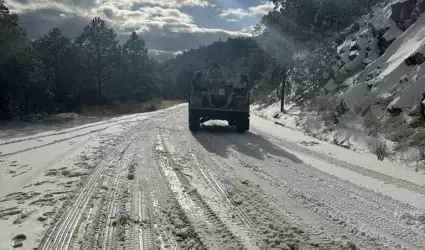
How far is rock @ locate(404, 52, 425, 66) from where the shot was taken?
13203mm

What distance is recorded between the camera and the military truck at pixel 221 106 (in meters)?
14.6

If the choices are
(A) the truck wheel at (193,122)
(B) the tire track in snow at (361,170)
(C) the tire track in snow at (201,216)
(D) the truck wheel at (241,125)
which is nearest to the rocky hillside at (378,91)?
(B) the tire track in snow at (361,170)

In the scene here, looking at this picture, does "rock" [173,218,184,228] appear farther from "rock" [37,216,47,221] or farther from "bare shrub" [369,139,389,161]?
"bare shrub" [369,139,389,161]

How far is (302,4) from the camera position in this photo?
35.4 meters

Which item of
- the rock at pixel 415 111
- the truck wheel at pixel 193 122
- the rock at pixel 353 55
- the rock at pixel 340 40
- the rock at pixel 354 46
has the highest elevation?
the rock at pixel 340 40

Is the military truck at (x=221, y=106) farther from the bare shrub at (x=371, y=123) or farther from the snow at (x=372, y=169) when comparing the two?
the bare shrub at (x=371, y=123)

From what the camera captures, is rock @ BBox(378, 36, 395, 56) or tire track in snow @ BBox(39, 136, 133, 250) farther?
rock @ BBox(378, 36, 395, 56)

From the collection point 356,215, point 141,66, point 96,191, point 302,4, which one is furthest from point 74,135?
point 141,66

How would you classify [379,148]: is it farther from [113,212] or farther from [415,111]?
[113,212]

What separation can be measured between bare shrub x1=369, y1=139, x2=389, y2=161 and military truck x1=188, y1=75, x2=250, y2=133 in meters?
5.18

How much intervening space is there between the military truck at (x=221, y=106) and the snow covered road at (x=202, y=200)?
5085 millimetres

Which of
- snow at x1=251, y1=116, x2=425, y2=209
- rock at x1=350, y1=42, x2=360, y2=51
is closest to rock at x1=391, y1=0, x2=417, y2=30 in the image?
rock at x1=350, y1=42, x2=360, y2=51

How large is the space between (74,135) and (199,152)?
17.0 feet

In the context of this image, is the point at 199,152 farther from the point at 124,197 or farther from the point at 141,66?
the point at 141,66
